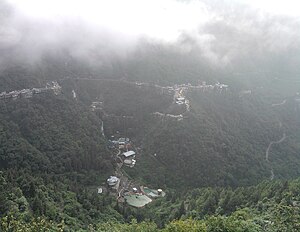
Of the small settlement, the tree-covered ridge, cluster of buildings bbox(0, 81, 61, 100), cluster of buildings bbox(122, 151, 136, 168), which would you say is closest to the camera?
the tree-covered ridge

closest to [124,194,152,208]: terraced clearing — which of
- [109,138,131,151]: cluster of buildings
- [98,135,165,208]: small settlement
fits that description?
[98,135,165,208]: small settlement

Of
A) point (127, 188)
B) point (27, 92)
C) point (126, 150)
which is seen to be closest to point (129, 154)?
point (126, 150)

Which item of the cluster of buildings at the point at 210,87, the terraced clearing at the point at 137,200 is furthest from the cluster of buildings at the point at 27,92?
the cluster of buildings at the point at 210,87

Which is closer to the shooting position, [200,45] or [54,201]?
[54,201]

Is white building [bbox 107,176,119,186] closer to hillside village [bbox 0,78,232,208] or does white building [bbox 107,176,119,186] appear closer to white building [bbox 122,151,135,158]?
hillside village [bbox 0,78,232,208]

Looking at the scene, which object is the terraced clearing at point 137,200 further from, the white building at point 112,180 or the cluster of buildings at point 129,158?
the cluster of buildings at point 129,158

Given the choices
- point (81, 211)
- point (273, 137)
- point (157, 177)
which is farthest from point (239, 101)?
point (81, 211)

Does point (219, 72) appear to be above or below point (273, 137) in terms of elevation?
above

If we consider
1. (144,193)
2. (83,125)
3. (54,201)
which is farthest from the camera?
(83,125)

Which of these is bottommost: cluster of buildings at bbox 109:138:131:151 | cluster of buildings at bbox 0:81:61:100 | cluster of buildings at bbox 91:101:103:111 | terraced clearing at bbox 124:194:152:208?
terraced clearing at bbox 124:194:152:208

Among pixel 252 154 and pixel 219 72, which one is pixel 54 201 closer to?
pixel 252 154

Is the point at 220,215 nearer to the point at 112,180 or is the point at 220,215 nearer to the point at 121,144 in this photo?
the point at 112,180
